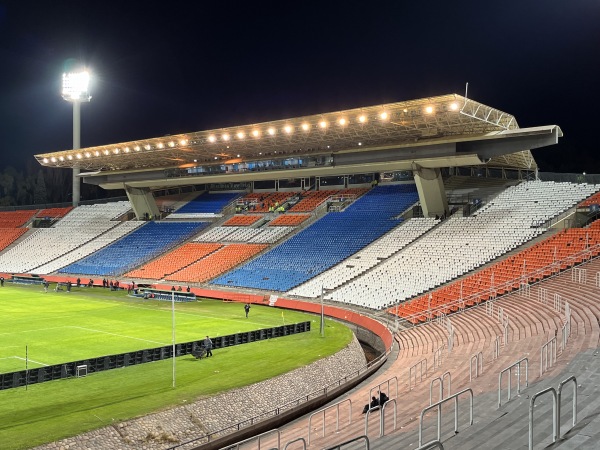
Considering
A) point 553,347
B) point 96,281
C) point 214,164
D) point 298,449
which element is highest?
point 214,164

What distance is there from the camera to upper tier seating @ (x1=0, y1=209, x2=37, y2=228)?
8511 cm

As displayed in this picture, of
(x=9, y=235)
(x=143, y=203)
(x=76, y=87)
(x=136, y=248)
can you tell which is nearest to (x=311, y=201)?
(x=136, y=248)

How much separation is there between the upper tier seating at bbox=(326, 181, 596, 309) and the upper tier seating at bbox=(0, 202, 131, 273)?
143 ft

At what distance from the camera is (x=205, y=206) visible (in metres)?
75.8

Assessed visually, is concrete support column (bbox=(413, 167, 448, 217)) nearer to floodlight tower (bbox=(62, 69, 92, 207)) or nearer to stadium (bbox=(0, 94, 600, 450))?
stadium (bbox=(0, 94, 600, 450))

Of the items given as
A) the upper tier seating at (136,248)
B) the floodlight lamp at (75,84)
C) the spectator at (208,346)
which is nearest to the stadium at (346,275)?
the upper tier seating at (136,248)

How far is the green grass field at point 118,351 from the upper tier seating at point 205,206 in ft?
86.2

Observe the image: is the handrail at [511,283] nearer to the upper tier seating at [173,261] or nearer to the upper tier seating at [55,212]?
the upper tier seating at [173,261]

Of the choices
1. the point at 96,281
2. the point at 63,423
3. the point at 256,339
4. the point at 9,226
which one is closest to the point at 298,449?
the point at 63,423

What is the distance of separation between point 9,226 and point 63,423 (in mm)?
77134

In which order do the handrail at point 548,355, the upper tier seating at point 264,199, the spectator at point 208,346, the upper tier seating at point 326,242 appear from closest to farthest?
the handrail at point 548,355 → the spectator at point 208,346 → the upper tier seating at point 326,242 → the upper tier seating at point 264,199

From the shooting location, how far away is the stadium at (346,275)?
1584cm

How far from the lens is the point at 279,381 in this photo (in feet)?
74.1

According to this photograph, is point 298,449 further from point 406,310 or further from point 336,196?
point 336,196
